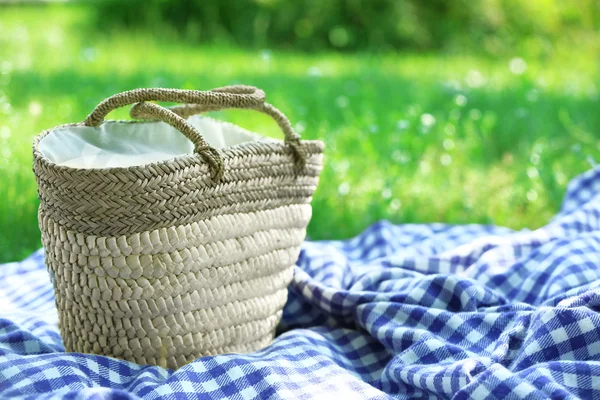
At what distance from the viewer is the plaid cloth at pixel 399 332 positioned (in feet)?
4.19

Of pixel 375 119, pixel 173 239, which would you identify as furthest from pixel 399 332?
pixel 375 119

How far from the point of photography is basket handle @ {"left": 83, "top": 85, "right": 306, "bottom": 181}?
1366 millimetres

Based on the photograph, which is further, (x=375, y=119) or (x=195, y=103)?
(x=375, y=119)

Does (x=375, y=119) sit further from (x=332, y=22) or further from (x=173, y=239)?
(x=332, y=22)

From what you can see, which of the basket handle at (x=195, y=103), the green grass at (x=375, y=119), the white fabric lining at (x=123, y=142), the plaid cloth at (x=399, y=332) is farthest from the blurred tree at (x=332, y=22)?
the basket handle at (x=195, y=103)

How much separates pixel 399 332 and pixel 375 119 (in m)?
1.60

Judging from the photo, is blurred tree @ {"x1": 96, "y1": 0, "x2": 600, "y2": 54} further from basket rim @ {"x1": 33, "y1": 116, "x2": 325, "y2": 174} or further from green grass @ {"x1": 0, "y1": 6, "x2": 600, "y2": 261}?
basket rim @ {"x1": 33, "y1": 116, "x2": 325, "y2": 174}

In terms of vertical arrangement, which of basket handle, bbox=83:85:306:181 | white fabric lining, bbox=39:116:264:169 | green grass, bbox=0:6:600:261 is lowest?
green grass, bbox=0:6:600:261

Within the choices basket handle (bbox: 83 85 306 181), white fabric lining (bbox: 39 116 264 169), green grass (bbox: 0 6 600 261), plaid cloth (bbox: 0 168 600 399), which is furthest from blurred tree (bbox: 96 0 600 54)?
basket handle (bbox: 83 85 306 181)

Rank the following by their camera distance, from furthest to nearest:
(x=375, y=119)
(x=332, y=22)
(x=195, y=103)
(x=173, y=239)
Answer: (x=332, y=22) → (x=375, y=119) → (x=195, y=103) → (x=173, y=239)

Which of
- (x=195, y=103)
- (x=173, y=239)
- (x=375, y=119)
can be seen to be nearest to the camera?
(x=173, y=239)

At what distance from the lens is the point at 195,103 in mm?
1473

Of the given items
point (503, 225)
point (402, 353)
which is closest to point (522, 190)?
point (503, 225)

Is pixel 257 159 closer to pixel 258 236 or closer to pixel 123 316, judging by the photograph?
pixel 258 236
